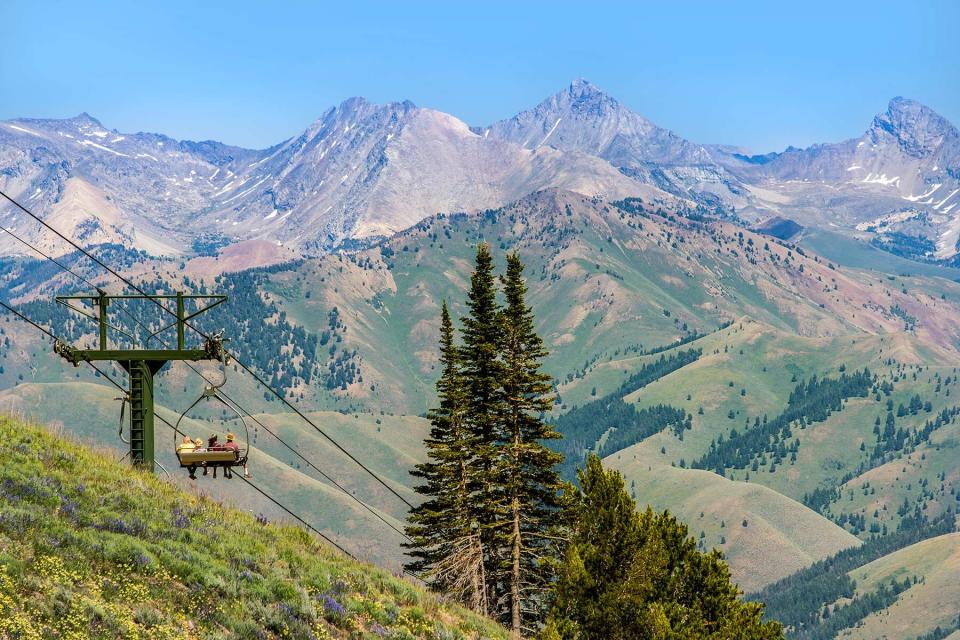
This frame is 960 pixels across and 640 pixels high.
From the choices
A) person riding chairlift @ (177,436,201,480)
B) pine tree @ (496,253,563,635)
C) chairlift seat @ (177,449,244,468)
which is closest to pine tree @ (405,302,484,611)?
pine tree @ (496,253,563,635)

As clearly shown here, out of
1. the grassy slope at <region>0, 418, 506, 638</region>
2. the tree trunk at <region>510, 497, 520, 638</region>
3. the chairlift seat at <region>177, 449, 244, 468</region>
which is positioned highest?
the chairlift seat at <region>177, 449, 244, 468</region>

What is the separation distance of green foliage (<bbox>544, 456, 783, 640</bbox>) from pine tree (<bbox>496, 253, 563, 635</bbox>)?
597cm

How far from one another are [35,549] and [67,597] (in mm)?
2372

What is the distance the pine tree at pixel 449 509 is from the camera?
2379 inches

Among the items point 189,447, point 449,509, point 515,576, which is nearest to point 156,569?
point 189,447

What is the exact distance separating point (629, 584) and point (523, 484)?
12477mm

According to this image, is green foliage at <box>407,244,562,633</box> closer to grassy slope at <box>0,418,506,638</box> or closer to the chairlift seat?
grassy slope at <box>0,418,506,638</box>

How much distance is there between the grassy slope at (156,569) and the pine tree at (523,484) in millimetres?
18955

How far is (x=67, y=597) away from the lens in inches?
1051

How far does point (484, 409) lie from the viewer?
210 ft

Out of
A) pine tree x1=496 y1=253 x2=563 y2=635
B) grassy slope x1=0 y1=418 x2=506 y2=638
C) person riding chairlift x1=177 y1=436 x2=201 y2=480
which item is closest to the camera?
grassy slope x1=0 y1=418 x2=506 y2=638

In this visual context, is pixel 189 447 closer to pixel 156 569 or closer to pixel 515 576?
pixel 156 569

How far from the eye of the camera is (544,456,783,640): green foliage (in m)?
49.8

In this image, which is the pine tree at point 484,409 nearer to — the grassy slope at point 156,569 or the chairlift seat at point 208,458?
the grassy slope at point 156,569
